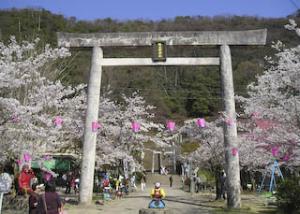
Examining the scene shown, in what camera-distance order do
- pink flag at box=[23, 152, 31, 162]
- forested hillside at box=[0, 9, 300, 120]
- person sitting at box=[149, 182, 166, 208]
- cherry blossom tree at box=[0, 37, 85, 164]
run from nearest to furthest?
cherry blossom tree at box=[0, 37, 85, 164] → person sitting at box=[149, 182, 166, 208] → pink flag at box=[23, 152, 31, 162] → forested hillside at box=[0, 9, 300, 120]

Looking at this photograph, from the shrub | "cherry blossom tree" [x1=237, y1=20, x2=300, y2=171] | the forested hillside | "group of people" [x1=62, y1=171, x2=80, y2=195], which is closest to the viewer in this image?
"cherry blossom tree" [x1=237, y1=20, x2=300, y2=171]

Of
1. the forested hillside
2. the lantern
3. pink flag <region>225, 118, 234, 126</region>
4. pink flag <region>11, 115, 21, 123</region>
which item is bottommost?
pink flag <region>11, 115, 21, 123</region>

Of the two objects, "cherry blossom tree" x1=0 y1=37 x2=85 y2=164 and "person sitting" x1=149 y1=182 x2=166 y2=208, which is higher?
"cherry blossom tree" x1=0 y1=37 x2=85 y2=164

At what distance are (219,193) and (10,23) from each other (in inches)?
877

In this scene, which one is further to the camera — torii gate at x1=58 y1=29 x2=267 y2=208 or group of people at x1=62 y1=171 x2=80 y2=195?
group of people at x1=62 y1=171 x2=80 y2=195

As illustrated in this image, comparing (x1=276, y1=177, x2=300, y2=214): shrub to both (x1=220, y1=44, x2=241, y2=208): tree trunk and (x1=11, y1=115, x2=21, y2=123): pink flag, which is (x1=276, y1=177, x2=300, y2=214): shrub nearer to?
(x1=220, y1=44, x2=241, y2=208): tree trunk

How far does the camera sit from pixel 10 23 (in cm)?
3366

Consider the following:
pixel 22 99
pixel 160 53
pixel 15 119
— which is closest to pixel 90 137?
pixel 22 99

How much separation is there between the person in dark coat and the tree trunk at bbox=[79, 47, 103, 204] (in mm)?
9718

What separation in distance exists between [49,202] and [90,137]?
1007 cm

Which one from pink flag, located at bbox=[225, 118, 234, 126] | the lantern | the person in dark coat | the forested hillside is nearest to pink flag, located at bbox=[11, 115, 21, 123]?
the person in dark coat

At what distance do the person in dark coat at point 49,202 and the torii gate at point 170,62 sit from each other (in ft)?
32.0

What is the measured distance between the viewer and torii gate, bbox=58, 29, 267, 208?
16547 mm

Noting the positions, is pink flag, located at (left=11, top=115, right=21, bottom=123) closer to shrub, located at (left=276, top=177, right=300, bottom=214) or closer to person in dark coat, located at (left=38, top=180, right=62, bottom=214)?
person in dark coat, located at (left=38, top=180, right=62, bottom=214)
